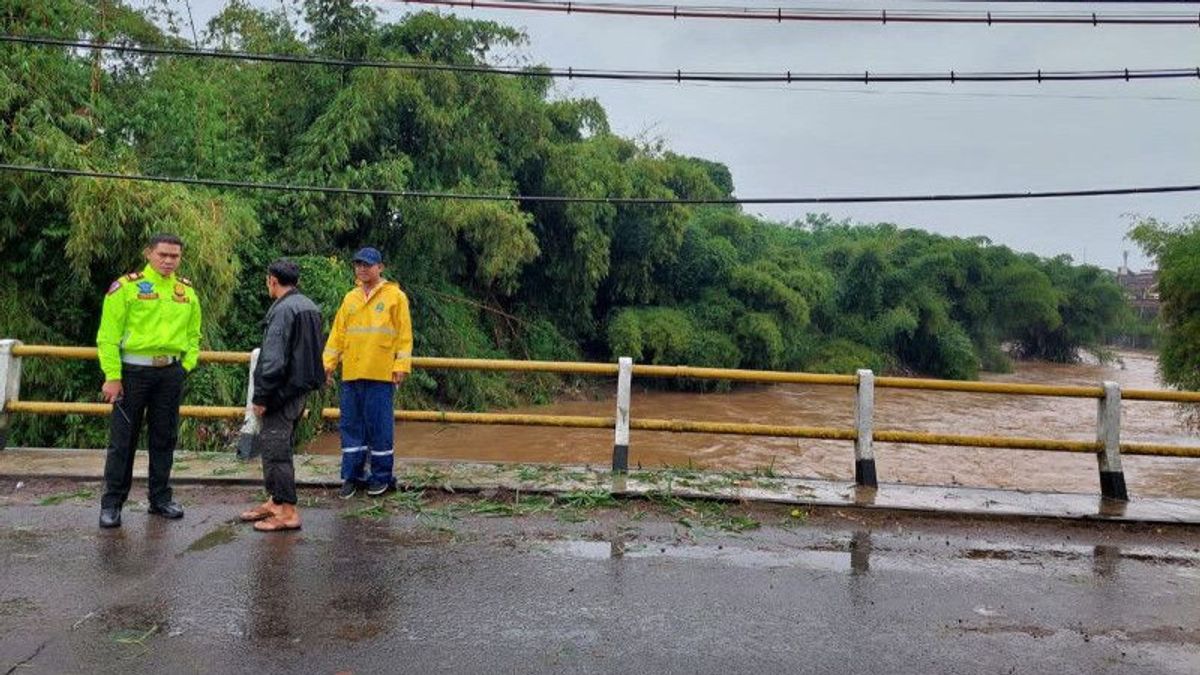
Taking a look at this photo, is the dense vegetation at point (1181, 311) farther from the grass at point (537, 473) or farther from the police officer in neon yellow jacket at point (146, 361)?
the police officer in neon yellow jacket at point (146, 361)

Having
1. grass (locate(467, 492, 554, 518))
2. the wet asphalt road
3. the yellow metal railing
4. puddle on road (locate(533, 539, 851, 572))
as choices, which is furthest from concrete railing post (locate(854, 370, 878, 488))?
grass (locate(467, 492, 554, 518))

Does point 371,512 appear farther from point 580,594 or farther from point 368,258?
point 580,594

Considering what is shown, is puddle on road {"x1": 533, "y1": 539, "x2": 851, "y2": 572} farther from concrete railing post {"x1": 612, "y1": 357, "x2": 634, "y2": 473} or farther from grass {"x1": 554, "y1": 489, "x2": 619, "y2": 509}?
concrete railing post {"x1": 612, "y1": 357, "x2": 634, "y2": 473}

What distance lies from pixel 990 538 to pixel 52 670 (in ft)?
18.4

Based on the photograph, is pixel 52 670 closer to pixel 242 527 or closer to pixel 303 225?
pixel 242 527

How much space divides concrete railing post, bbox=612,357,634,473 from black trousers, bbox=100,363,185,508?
3.30 meters

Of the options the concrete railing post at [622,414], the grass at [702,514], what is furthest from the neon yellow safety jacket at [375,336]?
the grass at [702,514]

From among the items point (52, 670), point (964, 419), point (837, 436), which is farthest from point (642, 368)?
point (964, 419)

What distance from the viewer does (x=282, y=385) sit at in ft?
18.4

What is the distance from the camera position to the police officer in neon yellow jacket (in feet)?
17.9

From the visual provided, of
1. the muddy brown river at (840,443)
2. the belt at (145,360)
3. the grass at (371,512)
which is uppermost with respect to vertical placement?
the belt at (145,360)

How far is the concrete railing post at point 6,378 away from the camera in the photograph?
726 cm

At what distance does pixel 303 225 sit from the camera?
1639 centimetres

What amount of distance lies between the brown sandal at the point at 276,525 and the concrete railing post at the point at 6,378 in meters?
3.39
